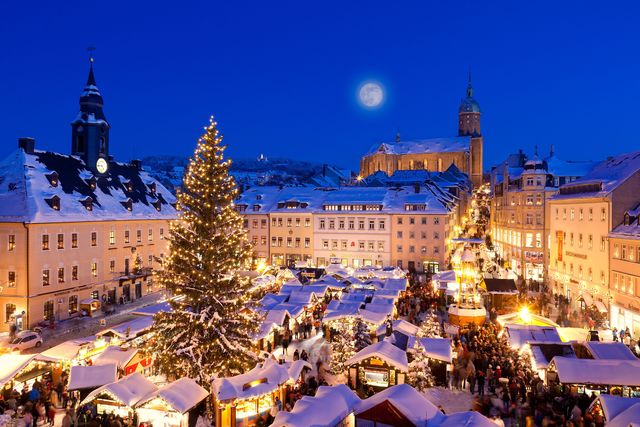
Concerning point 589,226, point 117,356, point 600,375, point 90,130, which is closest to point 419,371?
point 600,375

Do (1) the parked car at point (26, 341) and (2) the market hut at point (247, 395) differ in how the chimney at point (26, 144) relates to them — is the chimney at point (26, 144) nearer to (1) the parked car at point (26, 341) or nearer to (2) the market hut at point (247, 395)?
(1) the parked car at point (26, 341)

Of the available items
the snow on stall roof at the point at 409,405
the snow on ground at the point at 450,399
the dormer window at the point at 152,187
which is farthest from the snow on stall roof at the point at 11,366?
the dormer window at the point at 152,187

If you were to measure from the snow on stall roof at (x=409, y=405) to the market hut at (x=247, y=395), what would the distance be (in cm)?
356

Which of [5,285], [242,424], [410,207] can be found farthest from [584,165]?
[5,285]

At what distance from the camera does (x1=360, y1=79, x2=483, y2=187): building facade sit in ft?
377

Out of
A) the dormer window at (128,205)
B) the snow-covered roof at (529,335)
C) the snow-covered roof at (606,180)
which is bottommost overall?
the snow-covered roof at (529,335)

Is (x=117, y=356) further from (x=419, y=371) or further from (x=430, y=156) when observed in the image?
(x=430, y=156)

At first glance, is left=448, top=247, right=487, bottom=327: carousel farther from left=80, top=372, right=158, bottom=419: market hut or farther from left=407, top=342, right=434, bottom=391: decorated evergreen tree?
left=80, top=372, right=158, bottom=419: market hut

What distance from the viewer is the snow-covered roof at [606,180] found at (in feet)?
117

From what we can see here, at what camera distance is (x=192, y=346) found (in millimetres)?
19797

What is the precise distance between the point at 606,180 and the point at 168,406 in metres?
35.4

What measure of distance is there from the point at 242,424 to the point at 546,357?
1302 centimetres

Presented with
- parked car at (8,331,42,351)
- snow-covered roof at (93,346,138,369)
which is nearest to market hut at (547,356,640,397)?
snow-covered roof at (93,346,138,369)

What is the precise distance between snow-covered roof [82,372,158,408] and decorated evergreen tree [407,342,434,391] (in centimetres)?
1006
